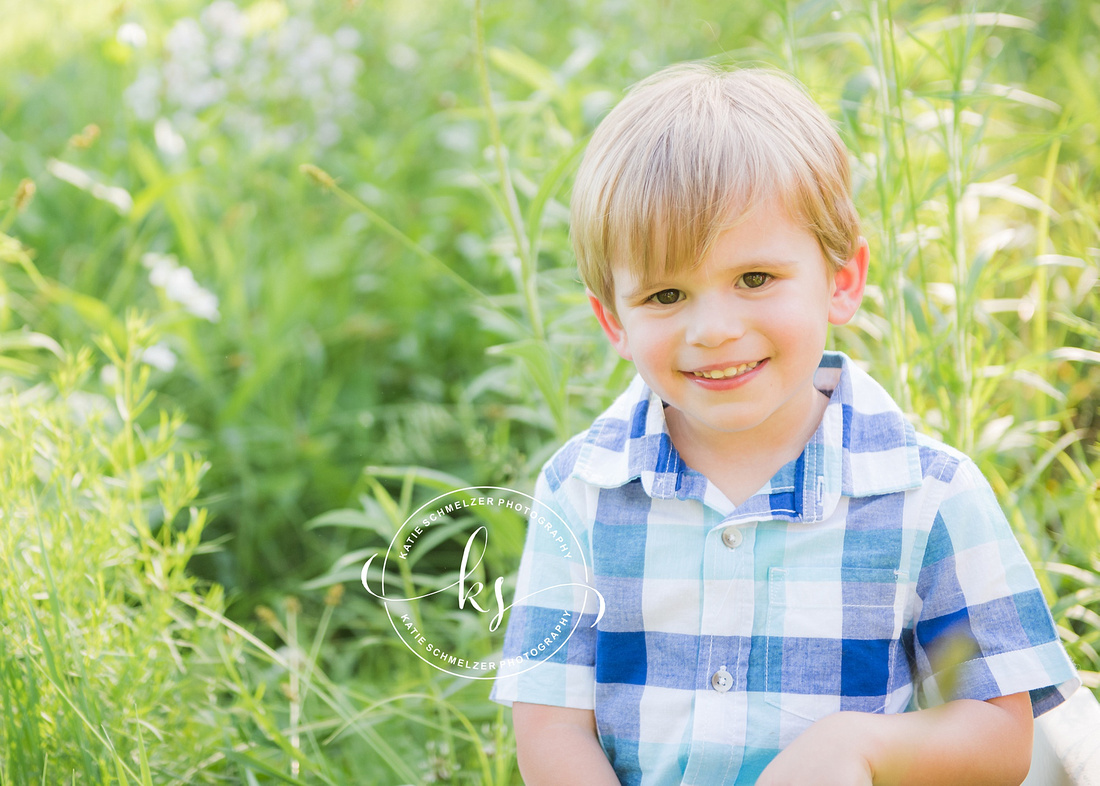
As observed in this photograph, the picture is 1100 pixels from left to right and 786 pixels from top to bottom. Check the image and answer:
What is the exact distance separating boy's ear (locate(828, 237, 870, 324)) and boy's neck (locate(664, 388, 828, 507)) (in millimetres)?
99

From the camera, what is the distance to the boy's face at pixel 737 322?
1.02 m

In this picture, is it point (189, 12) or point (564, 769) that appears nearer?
point (564, 769)

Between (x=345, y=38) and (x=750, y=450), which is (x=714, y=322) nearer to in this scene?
(x=750, y=450)

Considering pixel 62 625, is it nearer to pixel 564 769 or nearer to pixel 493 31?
pixel 564 769

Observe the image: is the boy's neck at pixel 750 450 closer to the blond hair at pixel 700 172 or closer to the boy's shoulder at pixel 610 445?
the boy's shoulder at pixel 610 445

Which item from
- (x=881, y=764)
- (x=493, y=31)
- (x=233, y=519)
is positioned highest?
(x=493, y=31)

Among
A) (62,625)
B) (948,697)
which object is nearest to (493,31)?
(62,625)

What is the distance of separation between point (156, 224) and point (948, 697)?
7.35ft

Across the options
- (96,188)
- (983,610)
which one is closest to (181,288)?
(96,188)

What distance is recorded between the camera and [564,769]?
108 centimetres

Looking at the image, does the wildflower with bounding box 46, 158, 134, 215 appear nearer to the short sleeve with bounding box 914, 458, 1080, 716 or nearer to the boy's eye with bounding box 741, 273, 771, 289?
the boy's eye with bounding box 741, 273, 771, 289

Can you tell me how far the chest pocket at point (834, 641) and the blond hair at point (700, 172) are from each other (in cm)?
35

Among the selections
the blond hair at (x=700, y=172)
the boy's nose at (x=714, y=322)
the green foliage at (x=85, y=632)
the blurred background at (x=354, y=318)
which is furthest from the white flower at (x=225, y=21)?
the boy's nose at (x=714, y=322)

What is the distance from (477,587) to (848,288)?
2.62ft
